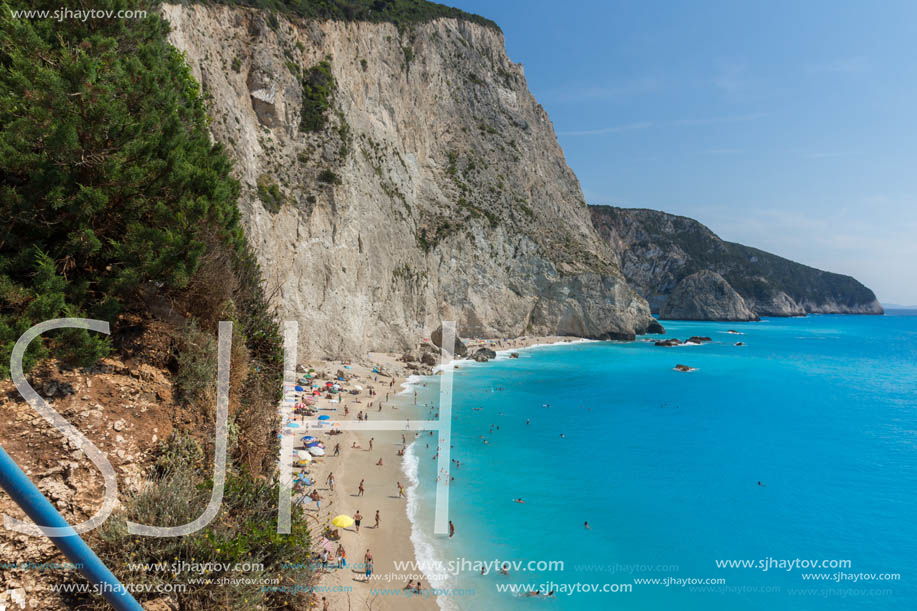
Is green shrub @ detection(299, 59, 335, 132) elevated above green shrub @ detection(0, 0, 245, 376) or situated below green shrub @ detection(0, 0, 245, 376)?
above

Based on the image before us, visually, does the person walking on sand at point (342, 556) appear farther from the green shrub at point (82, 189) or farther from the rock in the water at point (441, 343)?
the rock in the water at point (441, 343)

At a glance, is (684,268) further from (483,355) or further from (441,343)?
(441,343)

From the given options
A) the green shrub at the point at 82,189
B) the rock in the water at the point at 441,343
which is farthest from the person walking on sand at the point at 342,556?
the rock in the water at the point at 441,343

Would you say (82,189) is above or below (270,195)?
below

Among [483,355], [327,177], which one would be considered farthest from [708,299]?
[327,177]

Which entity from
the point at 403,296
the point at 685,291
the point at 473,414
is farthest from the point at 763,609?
the point at 685,291

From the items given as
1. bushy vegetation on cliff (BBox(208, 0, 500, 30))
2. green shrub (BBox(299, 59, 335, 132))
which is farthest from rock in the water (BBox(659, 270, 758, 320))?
green shrub (BBox(299, 59, 335, 132))

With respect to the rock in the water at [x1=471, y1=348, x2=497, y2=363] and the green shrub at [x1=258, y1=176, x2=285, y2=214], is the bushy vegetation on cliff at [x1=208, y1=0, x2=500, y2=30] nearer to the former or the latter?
the green shrub at [x1=258, y1=176, x2=285, y2=214]
